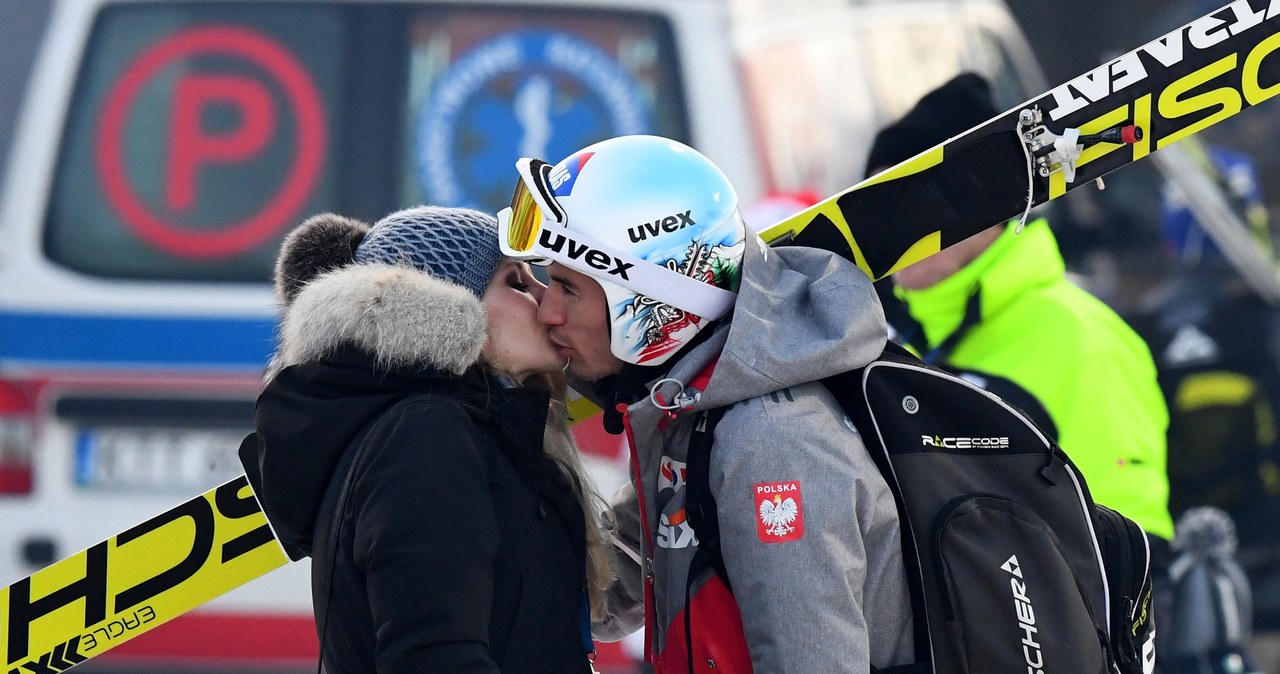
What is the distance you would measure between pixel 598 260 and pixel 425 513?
45 centimetres

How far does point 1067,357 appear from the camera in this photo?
2855 millimetres

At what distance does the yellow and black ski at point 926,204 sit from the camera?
2.19 metres

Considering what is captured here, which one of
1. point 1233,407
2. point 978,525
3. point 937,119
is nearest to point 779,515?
point 978,525

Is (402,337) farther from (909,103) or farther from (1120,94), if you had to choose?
(909,103)

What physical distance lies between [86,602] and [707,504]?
1133 millimetres

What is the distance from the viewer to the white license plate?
3.91m

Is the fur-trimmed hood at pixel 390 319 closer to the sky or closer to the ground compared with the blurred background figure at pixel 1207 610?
closer to the sky

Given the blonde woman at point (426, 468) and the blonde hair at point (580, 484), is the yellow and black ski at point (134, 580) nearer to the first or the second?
the blonde woman at point (426, 468)

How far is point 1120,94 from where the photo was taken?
220cm

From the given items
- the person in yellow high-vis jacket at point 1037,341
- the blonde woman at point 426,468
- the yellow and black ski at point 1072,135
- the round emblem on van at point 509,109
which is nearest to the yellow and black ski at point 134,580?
the blonde woman at point 426,468

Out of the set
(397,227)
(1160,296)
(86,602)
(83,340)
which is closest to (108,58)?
(83,340)

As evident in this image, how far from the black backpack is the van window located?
212 cm

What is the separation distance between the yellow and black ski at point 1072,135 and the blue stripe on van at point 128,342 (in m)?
2.11

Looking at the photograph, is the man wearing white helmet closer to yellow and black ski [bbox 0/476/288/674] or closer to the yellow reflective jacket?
yellow and black ski [bbox 0/476/288/674]
